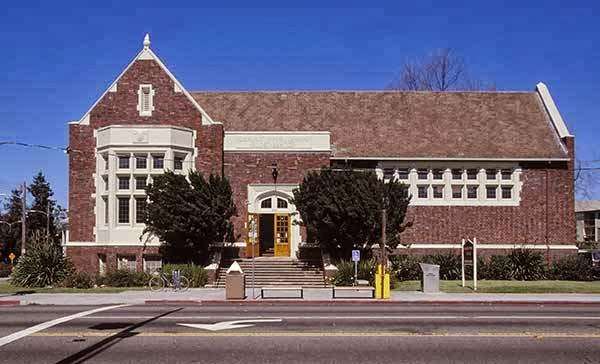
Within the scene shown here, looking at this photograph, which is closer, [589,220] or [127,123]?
[127,123]

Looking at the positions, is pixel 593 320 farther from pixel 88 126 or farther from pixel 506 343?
pixel 88 126

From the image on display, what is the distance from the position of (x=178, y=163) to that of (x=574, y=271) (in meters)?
18.7

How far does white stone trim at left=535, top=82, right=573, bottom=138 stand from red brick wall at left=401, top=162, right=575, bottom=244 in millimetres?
2004

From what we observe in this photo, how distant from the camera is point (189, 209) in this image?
29.1 metres

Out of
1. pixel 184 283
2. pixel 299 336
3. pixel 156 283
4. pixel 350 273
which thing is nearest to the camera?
pixel 299 336

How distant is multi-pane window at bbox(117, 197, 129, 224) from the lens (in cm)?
3219

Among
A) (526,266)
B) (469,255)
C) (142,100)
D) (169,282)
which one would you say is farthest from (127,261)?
(526,266)

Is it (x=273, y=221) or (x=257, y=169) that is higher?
(x=257, y=169)

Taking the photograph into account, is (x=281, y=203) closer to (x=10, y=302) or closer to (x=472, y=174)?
(x=472, y=174)

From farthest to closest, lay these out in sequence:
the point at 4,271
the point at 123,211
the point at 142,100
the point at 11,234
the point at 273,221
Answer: the point at 11,234 → the point at 4,271 → the point at 273,221 → the point at 142,100 → the point at 123,211

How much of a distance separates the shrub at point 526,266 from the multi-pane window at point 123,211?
17580 millimetres

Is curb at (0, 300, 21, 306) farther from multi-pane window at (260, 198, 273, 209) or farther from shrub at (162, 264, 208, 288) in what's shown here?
multi-pane window at (260, 198, 273, 209)

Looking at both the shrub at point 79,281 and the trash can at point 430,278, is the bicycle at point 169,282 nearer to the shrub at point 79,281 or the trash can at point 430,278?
the shrub at point 79,281

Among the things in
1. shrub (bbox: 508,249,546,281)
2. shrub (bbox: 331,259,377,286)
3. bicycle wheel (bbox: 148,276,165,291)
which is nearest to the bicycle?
bicycle wheel (bbox: 148,276,165,291)
